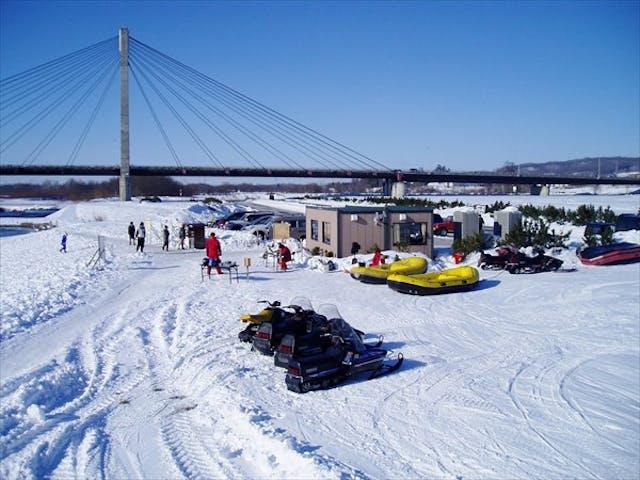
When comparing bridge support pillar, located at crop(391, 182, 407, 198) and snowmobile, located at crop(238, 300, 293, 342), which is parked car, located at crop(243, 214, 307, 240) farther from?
bridge support pillar, located at crop(391, 182, 407, 198)

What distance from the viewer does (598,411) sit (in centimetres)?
945

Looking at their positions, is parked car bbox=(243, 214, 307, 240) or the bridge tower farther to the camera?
the bridge tower

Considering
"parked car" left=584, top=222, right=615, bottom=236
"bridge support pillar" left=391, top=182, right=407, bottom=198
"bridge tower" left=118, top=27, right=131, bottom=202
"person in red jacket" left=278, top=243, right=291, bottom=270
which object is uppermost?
"bridge tower" left=118, top=27, right=131, bottom=202

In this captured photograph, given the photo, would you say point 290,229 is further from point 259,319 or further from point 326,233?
A: point 259,319

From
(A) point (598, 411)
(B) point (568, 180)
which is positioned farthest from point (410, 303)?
(B) point (568, 180)

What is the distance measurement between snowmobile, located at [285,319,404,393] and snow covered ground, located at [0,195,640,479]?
230mm

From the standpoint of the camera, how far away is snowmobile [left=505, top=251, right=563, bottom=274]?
850 inches

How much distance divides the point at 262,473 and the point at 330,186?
7634 inches

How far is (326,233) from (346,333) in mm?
14890

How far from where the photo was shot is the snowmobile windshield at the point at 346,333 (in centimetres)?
1033

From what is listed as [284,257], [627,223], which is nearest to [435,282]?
[284,257]

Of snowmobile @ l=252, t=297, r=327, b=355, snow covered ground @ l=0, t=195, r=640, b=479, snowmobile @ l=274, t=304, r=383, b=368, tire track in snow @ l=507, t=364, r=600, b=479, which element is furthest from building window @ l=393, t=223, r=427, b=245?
snowmobile @ l=274, t=304, r=383, b=368

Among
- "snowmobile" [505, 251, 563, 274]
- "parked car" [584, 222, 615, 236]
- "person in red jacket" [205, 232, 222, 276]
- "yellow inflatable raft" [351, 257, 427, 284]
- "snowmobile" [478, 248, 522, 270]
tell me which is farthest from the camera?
"parked car" [584, 222, 615, 236]

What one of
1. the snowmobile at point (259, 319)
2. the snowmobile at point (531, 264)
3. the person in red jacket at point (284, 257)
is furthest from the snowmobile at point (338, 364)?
the snowmobile at point (531, 264)
